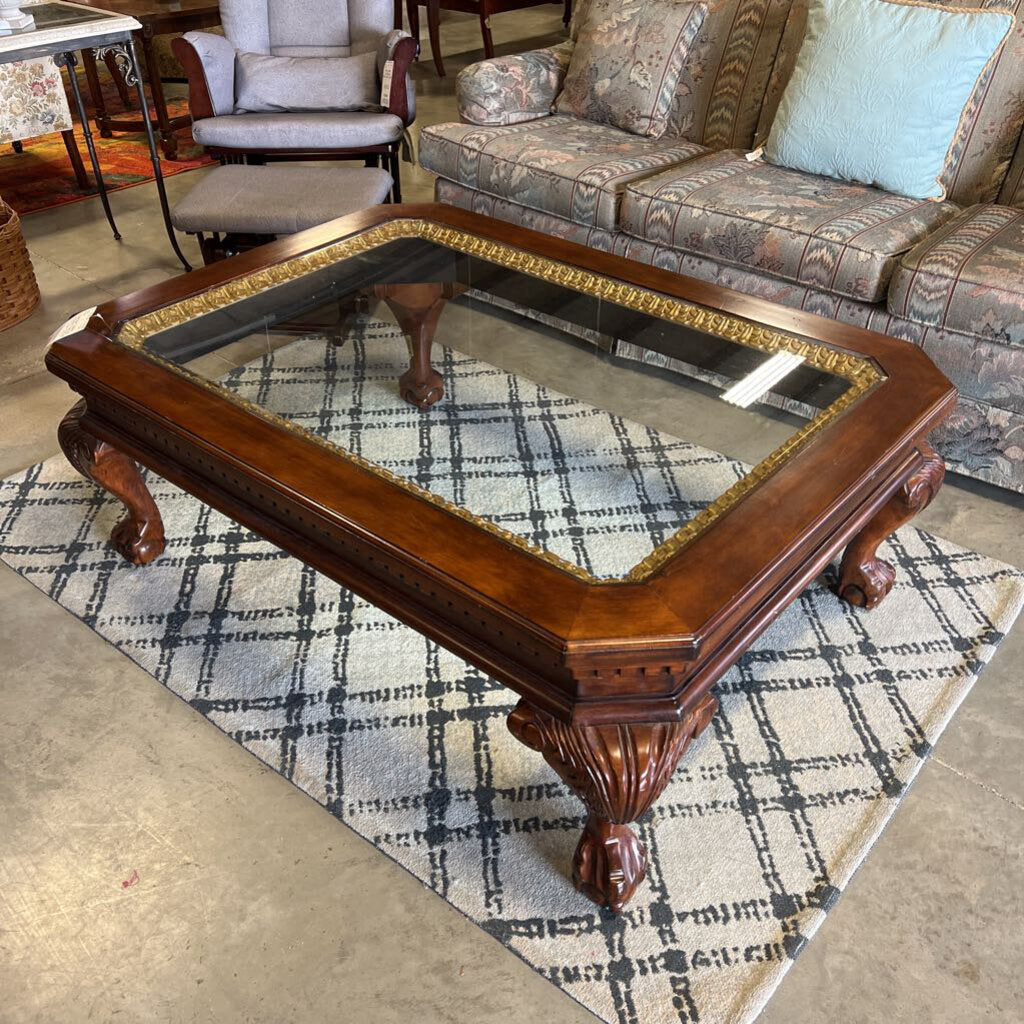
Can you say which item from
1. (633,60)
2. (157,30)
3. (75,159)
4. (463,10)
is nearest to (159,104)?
(157,30)

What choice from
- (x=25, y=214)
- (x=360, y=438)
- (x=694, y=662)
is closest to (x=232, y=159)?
(x=25, y=214)

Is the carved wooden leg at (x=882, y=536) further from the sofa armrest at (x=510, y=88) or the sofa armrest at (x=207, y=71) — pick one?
the sofa armrest at (x=207, y=71)

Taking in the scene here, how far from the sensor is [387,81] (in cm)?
295

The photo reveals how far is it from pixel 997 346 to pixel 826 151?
0.75 metres

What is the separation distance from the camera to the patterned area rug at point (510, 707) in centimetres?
130

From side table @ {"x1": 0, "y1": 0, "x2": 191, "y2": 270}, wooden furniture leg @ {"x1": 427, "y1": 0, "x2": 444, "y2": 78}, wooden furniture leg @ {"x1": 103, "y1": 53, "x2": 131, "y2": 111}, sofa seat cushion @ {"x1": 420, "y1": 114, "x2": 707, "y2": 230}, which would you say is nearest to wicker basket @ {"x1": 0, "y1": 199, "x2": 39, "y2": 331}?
side table @ {"x1": 0, "y1": 0, "x2": 191, "y2": 270}

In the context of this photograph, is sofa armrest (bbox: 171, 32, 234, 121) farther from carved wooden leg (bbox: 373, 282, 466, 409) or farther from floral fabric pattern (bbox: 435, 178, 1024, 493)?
floral fabric pattern (bbox: 435, 178, 1024, 493)

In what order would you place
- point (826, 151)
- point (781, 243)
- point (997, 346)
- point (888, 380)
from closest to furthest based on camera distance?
point (888, 380)
point (997, 346)
point (781, 243)
point (826, 151)

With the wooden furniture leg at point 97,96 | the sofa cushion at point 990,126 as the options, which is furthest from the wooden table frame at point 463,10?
the sofa cushion at point 990,126

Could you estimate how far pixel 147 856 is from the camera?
4.59ft

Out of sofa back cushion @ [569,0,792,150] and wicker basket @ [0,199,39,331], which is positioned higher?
sofa back cushion @ [569,0,792,150]

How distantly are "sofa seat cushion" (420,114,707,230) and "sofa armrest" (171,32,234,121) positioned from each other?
0.65 metres

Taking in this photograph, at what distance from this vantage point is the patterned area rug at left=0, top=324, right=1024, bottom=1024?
4.27 feet

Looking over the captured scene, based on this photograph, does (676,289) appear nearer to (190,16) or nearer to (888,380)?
(888,380)
